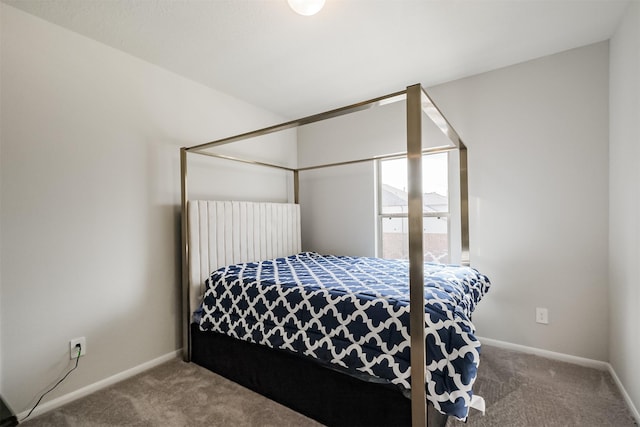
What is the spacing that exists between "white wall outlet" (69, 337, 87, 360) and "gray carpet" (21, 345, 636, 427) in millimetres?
268

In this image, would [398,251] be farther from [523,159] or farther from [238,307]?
[238,307]

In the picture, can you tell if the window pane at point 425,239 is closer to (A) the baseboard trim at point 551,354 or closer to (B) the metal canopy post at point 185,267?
(A) the baseboard trim at point 551,354

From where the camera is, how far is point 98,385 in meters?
1.96

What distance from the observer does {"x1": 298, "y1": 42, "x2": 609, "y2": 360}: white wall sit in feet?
7.09

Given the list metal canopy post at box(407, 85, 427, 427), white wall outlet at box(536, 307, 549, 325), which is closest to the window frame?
white wall outlet at box(536, 307, 549, 325)

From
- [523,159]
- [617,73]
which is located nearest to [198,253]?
[523,159]

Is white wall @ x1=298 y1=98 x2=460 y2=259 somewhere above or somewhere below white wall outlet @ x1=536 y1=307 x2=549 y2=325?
above

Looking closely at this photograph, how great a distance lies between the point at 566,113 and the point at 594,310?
4.71 feet

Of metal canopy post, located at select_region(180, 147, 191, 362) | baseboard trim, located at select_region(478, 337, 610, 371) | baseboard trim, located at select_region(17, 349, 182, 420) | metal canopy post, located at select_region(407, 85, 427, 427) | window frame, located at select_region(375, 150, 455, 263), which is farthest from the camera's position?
window frame, located at select_region(375, 150, 455, 263)

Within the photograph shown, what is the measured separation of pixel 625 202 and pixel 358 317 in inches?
68.7

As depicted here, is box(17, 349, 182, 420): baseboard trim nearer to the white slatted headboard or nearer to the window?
the white slatted headboard

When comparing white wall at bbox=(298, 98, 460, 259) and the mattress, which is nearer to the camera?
the mattress

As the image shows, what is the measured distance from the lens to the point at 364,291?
5.41ft

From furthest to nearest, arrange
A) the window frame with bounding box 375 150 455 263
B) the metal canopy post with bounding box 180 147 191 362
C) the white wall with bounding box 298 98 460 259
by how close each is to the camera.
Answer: the white wall with bounding box 298 98 460 259 → the window frame with bounding box 375 150 455 263 → the metal canopy post with bounding box 180 147 191 362
